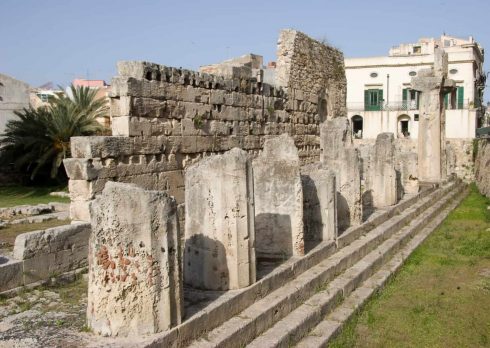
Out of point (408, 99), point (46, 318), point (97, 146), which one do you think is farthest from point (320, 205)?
point (408, 99)

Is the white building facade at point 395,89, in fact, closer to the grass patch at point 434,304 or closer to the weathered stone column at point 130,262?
the grass patch at point 434,304

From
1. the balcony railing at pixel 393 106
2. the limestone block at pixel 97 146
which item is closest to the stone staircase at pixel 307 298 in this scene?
the limestone block at pixel 97 146

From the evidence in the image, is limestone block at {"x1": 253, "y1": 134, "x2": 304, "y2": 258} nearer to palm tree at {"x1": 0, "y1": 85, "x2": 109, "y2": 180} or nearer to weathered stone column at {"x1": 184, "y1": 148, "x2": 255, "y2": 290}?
weathered stone column at {"x1": 184, "y1": 148, "x2": 255, "y2": 290}

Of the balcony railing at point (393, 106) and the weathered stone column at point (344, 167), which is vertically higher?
the balcony railing at point (393, 106)

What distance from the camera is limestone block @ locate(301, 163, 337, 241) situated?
778 cm

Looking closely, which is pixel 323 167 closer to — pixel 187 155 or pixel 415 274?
pixel 415 274

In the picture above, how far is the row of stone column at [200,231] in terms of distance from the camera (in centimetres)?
414


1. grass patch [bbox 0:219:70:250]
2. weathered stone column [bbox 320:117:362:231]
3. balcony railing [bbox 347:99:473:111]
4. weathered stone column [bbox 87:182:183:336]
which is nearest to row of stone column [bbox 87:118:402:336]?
weathered stone column [bbox 87:182:183:336]

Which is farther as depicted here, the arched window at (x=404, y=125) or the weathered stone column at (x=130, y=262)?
the arched window at (x=404, y=125)

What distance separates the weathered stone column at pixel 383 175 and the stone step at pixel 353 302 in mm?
1435

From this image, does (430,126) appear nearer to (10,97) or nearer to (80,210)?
(80,210)

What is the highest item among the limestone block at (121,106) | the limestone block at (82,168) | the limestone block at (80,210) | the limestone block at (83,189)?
the limestone block at (121,106)

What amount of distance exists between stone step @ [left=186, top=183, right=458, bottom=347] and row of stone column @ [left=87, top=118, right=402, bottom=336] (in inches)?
13.5

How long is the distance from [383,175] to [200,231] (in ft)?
23.3
